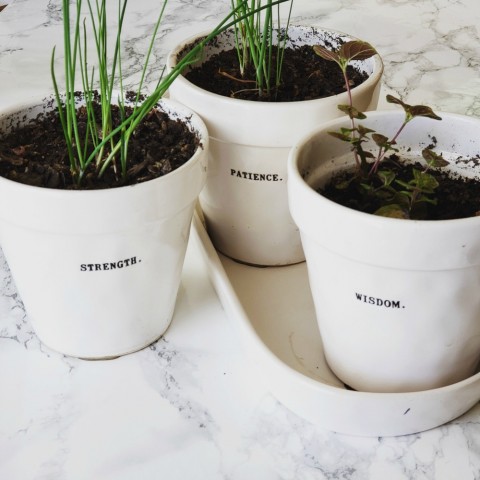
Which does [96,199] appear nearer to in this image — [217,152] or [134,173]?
[134,173]

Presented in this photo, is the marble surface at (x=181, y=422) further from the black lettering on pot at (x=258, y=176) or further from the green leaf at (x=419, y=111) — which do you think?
the green leaf at (x=419, y=111)

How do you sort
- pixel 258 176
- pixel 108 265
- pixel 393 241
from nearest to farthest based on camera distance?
1. pixel 393 241
2. pixel 108 265
3. pixel 258 176

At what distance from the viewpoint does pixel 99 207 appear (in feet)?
1.90

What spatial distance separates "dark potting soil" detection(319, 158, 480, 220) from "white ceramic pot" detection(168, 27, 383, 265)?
0.07 meters

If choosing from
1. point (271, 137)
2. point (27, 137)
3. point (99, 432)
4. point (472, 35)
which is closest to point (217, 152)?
point (271, 137)

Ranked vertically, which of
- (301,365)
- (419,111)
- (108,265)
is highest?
(419,111)

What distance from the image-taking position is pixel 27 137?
688 millimetres

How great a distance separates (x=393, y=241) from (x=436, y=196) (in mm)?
114

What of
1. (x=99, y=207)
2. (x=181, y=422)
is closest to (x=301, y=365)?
(x=181, y=422)

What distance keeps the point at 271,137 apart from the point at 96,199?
0.19 metres

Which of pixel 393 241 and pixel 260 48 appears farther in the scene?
pixel 260 48

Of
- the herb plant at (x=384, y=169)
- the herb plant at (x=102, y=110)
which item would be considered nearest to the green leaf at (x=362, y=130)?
the herb plant at (x=384, y=169)

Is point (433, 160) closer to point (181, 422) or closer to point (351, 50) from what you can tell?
point (351, 50)

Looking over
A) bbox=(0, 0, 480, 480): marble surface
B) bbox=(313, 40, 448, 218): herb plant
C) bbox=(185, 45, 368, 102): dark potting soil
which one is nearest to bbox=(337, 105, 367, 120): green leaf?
bbox=(313, 40, 448, 218): herb plant
